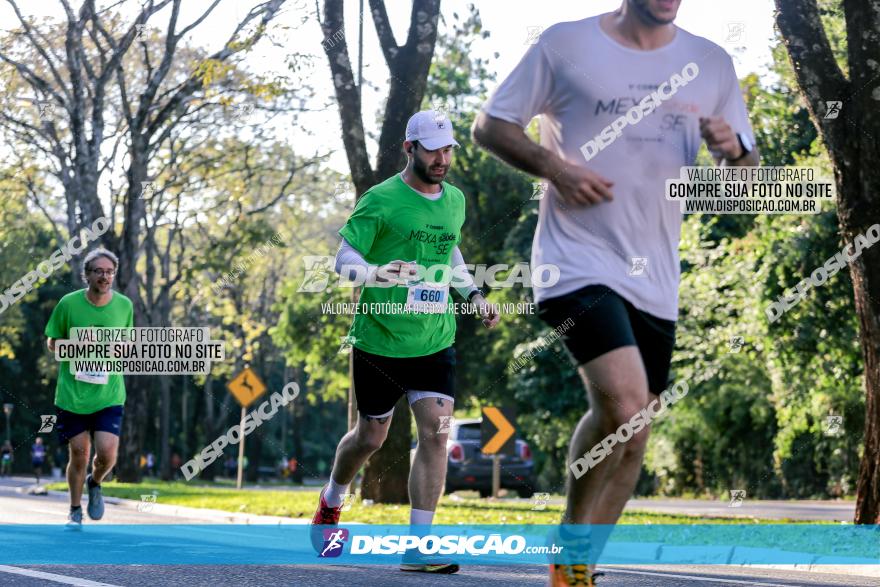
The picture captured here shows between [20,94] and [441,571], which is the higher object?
[20,94]

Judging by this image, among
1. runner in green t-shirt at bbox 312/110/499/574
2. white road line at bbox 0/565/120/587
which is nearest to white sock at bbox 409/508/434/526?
runner in green t-shirt at bbox 312/110/499/574

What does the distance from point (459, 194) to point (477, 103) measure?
32592 millimetres

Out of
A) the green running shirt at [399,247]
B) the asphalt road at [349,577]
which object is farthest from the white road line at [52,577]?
the green running shirt at [399,247]

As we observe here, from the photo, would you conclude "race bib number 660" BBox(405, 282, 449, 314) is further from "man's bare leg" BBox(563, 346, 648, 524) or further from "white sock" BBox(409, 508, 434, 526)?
"man's bare leg" BBox(563, 346, 648, 524)

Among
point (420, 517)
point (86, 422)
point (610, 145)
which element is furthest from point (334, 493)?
point (86, 422)

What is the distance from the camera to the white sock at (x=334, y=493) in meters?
7.63

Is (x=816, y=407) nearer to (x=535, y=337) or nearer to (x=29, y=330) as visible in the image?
(x=535, y=337)

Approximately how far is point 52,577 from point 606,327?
11.5ft

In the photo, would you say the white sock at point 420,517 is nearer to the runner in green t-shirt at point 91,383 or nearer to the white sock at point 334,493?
the white sock at point 334,493

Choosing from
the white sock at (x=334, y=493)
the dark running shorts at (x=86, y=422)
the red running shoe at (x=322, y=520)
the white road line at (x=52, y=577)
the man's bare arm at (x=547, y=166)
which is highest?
the man's bare arm at (x=547, y=166)

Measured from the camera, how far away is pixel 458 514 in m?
14.4

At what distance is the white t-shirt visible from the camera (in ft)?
15.6

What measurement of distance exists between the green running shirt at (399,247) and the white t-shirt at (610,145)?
248 cm

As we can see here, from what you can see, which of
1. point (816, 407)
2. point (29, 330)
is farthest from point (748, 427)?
point (29, 330)
